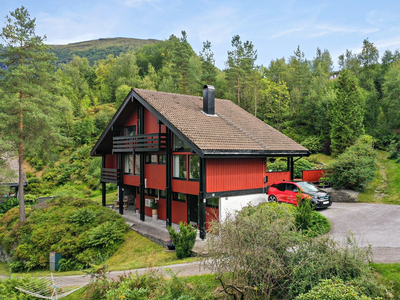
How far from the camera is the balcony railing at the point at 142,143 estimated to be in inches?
643

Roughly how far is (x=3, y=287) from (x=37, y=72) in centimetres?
1480

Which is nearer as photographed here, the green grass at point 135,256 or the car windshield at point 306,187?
the green grass at point 135,256

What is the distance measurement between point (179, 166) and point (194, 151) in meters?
2.70

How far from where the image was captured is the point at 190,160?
15266 millimetres

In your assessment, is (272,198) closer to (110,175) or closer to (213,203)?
(213,203)

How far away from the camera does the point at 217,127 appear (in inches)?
635

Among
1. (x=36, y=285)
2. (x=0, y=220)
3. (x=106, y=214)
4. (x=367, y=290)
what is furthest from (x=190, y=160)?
(x=0, y=220)

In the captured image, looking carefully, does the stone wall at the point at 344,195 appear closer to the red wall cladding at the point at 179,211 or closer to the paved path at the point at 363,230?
the paved path at the point at 363,230

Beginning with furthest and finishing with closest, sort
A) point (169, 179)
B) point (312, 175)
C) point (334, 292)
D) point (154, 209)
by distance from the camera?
point (312, 175) < point (154, 209) < point (169, 179) < point (334, 292)

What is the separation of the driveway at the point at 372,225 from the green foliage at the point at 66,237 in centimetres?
1136

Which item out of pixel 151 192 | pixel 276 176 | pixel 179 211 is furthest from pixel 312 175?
pixel 151 192

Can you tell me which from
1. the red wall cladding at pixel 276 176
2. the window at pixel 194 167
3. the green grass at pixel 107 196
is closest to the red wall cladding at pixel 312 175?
the red wall cladding at pixel 276 176

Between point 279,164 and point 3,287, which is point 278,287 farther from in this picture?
point 279,164

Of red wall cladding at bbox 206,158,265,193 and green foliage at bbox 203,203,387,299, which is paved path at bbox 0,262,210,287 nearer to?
green foliage at bbox 203,203,387,299
